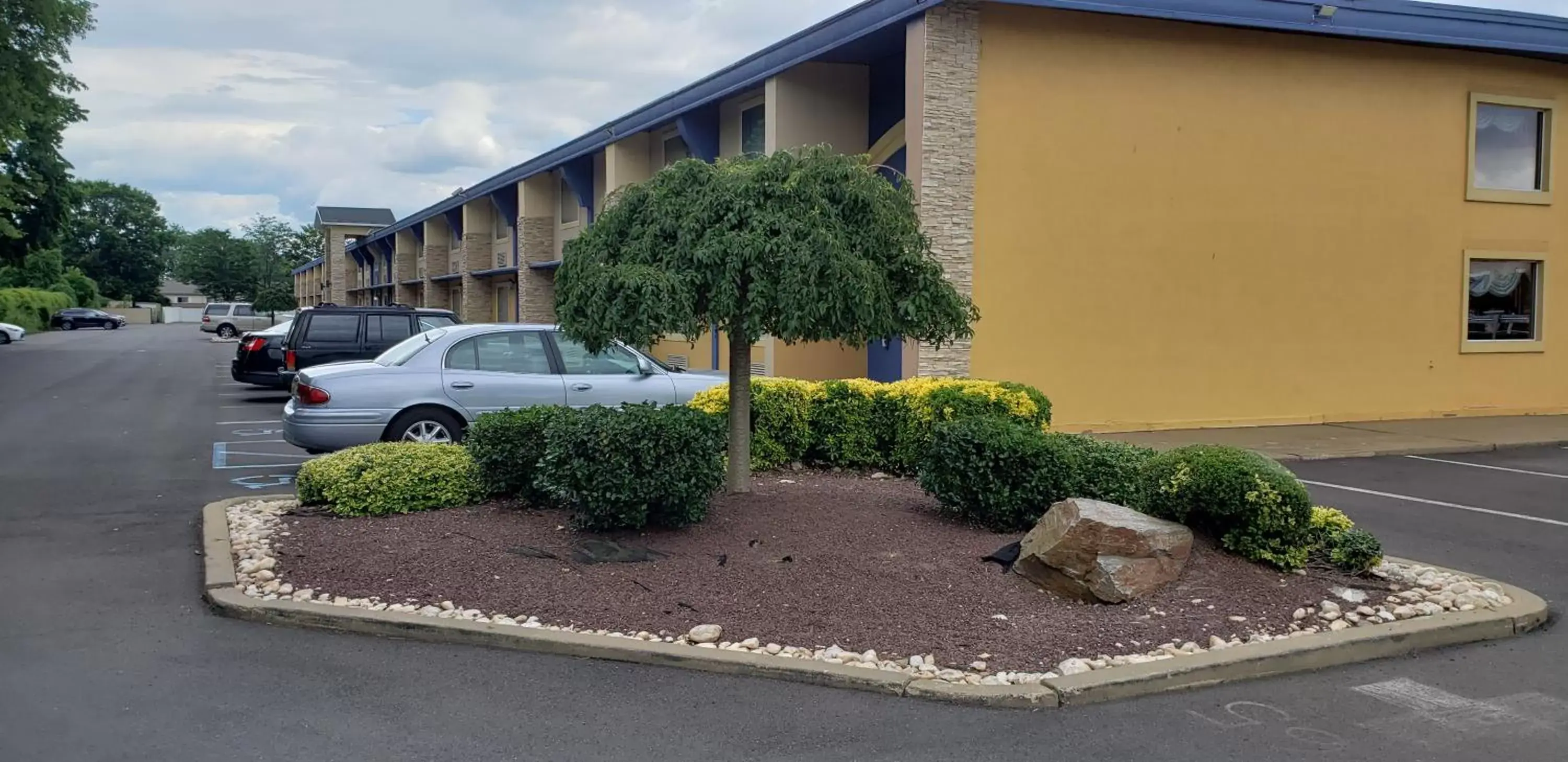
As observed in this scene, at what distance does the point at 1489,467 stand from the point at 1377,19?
6695 millimetres

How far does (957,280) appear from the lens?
14.7 metres

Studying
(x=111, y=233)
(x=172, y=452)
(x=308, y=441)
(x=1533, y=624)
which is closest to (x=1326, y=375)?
(x=1533, y=624)

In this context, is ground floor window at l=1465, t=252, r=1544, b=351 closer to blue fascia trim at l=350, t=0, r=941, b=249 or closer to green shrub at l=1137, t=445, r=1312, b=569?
blue fascia trim at l=350, t=0, r=941, b=249

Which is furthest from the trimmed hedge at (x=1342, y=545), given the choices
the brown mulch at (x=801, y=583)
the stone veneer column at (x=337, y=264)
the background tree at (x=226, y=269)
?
the background tree at (x=226, y=269)

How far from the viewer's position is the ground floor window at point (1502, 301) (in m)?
18.4

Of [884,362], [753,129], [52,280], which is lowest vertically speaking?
[884,362]

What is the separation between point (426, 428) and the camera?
11234 millimetres

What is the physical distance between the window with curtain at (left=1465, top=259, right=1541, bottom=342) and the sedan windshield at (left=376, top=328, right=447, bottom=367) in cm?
1522

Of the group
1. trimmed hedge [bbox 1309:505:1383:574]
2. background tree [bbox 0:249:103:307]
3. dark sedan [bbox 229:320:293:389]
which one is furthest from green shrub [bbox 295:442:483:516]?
background tree [bbox 0:249:103:307]

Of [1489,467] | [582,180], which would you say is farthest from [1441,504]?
[582,180]

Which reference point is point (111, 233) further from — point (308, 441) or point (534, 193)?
point (308, 441)

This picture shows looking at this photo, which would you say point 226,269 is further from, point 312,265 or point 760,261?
point 760,261

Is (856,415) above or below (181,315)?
below

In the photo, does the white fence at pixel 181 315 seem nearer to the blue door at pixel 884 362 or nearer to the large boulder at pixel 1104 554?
the blue door at pixel 884 362
